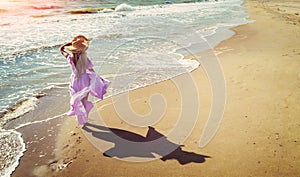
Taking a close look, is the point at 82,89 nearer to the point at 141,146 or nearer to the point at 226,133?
the point at 141,146

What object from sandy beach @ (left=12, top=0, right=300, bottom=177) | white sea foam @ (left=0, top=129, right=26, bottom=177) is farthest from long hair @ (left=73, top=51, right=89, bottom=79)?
white sea foam @ (left=0, top=129, right=26, bottom=177)

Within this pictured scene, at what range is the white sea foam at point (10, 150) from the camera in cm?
400

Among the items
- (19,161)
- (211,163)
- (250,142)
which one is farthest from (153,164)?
(19,161)

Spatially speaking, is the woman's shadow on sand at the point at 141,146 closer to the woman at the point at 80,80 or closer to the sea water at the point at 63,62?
the woman at the point at 80,80

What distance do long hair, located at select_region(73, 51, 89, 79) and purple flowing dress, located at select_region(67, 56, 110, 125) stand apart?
50 millimetres

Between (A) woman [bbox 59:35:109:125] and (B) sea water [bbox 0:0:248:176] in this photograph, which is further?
(B) sea water [bbox 0:0:248:176]

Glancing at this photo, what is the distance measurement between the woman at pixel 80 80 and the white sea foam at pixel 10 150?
96 centimetres

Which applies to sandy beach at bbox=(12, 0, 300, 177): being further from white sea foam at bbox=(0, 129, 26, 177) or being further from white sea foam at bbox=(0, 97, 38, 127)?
white sea foam at bbox=(0, 97, 38, 127)

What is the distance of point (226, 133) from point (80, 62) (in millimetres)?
2824

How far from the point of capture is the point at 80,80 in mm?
4996

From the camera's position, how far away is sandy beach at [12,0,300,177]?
150 inches

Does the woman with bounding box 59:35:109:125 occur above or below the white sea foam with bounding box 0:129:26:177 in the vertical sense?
above

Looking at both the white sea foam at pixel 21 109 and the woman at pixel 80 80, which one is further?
the white sea foam at pixel 21 109

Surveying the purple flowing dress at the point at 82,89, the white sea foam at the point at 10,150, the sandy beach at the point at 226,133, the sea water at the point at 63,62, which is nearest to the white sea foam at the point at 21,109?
the sea water at the point at 63,62
